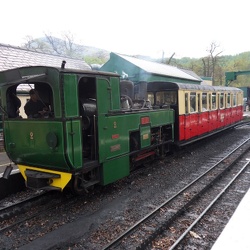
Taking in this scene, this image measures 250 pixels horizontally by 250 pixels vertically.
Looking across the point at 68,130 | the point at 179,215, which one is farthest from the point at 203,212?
the point at 68,130

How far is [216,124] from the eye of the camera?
43.4 ft

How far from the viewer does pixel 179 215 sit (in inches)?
A: 207

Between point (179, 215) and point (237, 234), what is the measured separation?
1.77m

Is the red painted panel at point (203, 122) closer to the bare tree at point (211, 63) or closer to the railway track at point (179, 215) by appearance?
the railway track at point (179, 215)

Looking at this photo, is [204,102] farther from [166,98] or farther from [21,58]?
[21,58]

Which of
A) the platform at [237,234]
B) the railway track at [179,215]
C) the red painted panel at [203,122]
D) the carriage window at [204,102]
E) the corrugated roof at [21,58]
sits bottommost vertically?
the railway track at [179,215]

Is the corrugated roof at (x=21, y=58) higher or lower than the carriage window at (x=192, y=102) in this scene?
higher

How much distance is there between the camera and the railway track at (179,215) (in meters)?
4.27

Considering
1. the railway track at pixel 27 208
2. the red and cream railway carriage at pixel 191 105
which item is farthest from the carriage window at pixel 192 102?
the railway track at pixel 27 208

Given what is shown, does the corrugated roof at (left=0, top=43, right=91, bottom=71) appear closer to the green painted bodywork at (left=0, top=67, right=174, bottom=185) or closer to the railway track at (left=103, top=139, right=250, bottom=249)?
the green painted bodywork at (left=0, top=67, right=174, bottom=185)

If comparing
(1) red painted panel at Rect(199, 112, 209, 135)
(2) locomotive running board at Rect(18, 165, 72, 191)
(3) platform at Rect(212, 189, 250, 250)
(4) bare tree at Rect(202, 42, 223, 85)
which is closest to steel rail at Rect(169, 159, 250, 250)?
(3) platform at Rect(212, 189, 250, 250)

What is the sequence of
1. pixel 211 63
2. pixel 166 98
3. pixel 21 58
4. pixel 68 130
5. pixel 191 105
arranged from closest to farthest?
pixel 68 130, pixel 166 98, pixel 191 105, pixel 21 58, pixel 211 63

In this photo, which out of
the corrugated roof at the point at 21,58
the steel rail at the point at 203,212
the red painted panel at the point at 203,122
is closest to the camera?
the steel rail at the point at 203,212

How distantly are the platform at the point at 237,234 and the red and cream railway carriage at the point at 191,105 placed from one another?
4.90m
